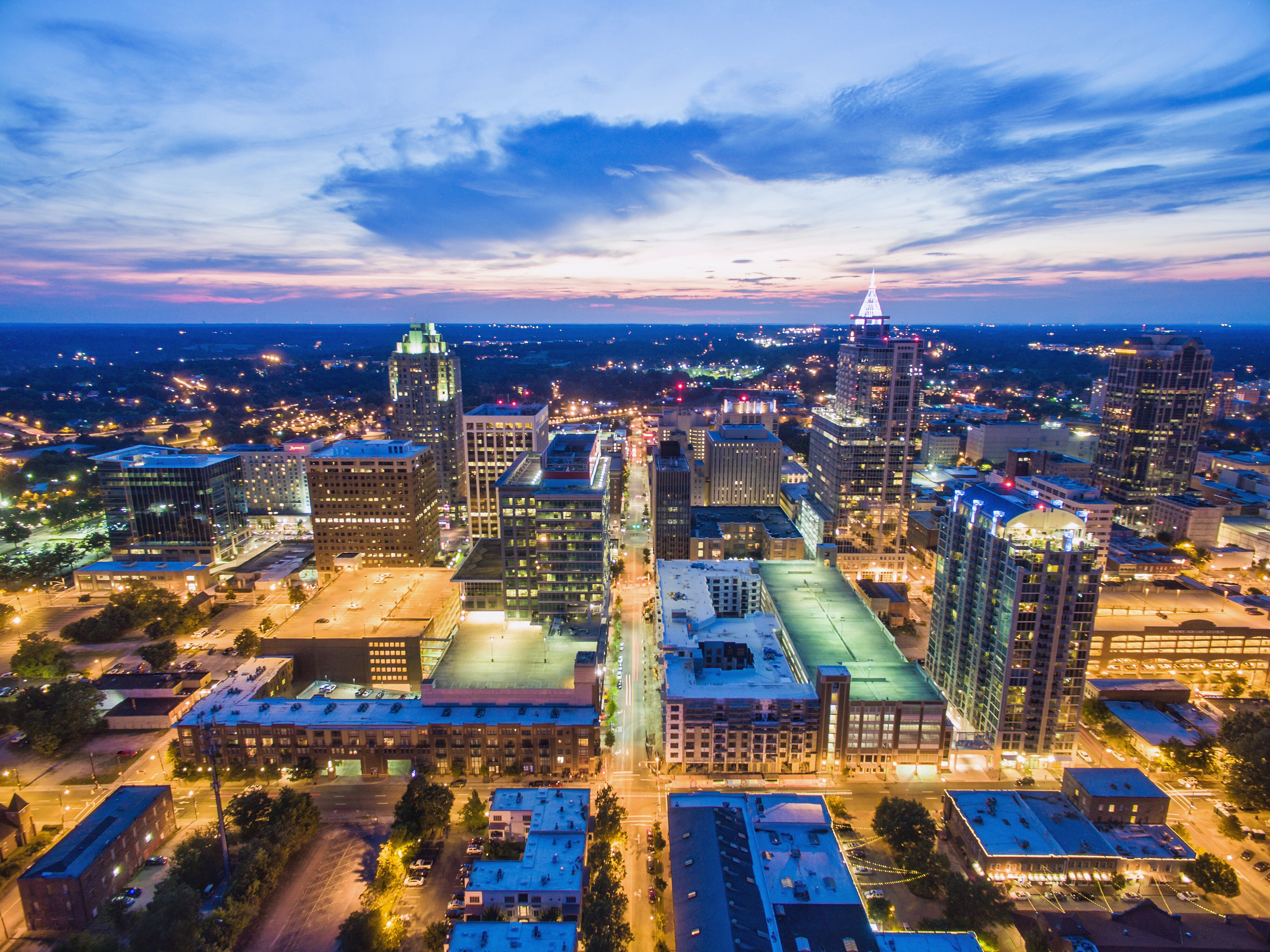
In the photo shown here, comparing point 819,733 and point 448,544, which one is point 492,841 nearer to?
point 819,733

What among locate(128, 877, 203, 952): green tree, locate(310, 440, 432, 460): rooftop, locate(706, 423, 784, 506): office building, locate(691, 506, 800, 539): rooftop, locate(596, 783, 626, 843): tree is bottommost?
locate(596, 783, 626, 843): tree

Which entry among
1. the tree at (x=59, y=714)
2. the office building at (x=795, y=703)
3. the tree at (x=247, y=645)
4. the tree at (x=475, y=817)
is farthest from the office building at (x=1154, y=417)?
the tree at (x=59, y=714)

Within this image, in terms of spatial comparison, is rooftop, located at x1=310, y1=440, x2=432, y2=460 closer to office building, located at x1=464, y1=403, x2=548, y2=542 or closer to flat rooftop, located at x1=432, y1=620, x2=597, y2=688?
office building, located at x1=464, y1=403, x2=548, y2=542

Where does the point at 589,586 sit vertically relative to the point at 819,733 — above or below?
above

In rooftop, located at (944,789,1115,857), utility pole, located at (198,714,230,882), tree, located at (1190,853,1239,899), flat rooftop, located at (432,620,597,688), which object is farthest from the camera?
flat rooftop, located at (432,620,597,688)

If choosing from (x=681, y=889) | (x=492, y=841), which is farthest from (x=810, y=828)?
(x=492, y=841)

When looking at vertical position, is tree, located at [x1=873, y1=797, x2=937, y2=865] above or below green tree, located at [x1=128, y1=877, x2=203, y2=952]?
below

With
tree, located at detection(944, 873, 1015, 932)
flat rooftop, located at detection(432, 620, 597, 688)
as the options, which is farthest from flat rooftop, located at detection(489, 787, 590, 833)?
tree, located at detection(944, 873, 1015, 932)
